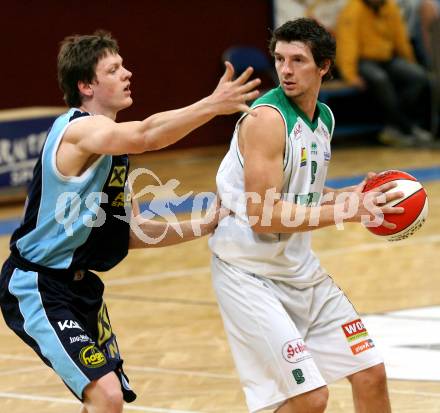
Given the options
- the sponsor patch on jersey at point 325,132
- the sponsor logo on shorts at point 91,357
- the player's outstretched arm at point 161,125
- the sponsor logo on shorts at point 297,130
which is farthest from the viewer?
the sponsor patch on jersey at point 325,132

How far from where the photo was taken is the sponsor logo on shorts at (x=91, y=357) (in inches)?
177

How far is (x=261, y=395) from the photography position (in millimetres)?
4602

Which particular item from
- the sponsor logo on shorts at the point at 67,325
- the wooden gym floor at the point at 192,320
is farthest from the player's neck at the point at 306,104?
the wooden gym floor at the point at 192,320

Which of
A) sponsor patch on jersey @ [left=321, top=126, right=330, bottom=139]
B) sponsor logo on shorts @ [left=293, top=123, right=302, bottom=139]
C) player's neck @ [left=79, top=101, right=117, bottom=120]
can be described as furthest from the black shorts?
sponsor patch on jersey @ [left=321, top=126, right=330, bottom=139]

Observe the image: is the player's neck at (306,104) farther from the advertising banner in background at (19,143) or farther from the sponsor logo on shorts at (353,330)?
the advertising banner in background at (19,143)

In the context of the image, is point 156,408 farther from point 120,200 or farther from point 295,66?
point 295,66

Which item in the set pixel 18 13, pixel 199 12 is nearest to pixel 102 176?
pixel 18 13

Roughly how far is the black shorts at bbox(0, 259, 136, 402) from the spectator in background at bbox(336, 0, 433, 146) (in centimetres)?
1006

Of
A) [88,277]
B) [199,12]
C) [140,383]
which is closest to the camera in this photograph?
[88,277]

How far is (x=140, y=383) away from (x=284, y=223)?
2233 mm

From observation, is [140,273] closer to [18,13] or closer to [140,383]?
[140,383]

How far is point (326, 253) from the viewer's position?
939 centimetres

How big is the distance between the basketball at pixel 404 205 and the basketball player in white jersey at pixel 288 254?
38mm

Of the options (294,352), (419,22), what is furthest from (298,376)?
(419,22)
